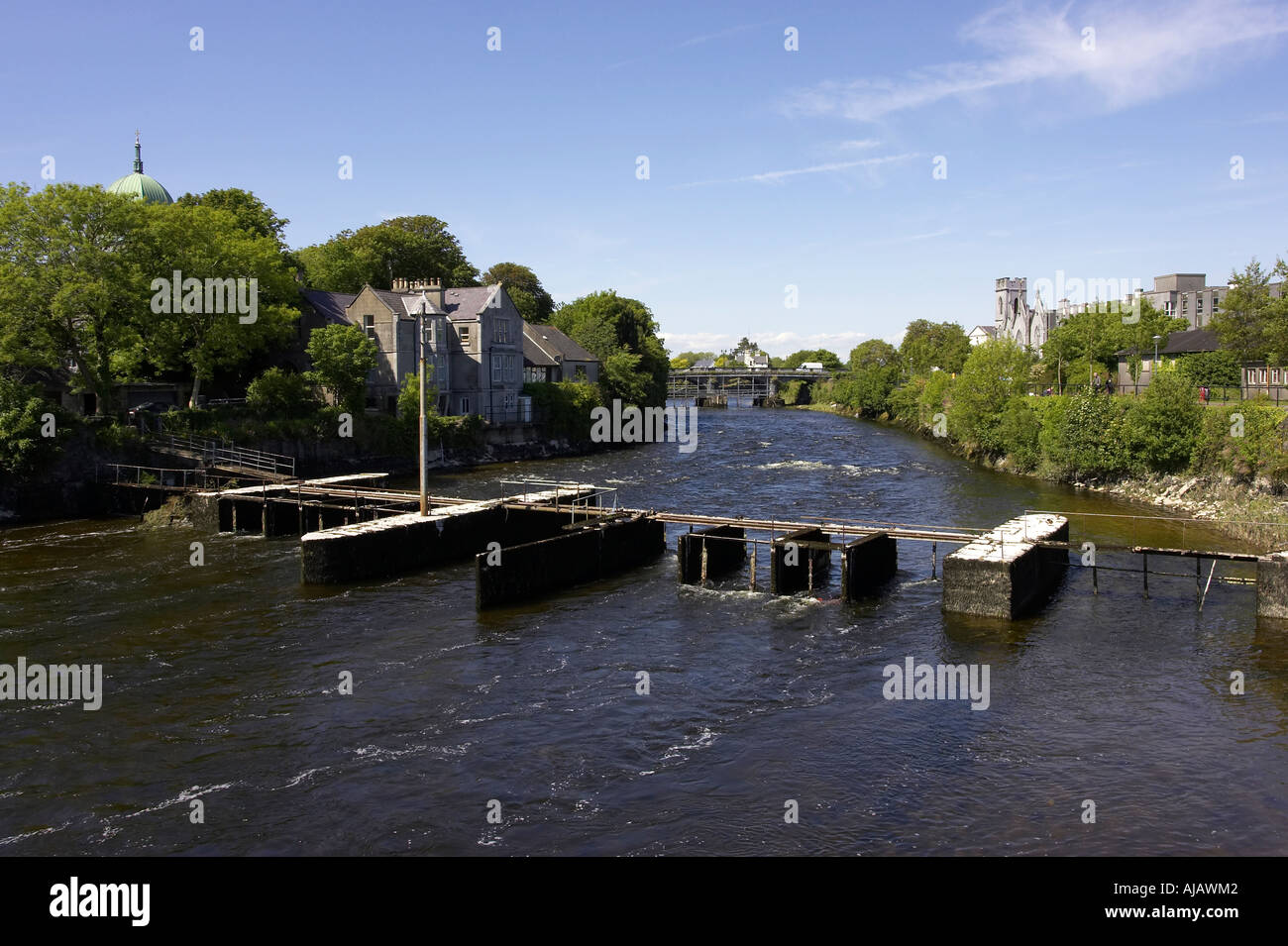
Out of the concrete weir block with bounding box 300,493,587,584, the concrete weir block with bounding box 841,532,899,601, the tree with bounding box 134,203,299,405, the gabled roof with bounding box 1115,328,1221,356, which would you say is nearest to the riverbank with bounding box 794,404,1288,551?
the concrete weir block with bounding box 841,532,899,601

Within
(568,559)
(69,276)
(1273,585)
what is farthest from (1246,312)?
(69,276)

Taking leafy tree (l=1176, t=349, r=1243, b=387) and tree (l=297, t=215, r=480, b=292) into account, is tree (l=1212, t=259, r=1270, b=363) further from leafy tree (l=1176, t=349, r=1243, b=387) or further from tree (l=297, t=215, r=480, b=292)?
tree (l=297, t=215, r=480, b=292)

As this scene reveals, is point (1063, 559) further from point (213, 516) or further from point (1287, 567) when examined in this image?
point (213, 516)

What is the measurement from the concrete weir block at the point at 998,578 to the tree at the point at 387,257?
259 ft

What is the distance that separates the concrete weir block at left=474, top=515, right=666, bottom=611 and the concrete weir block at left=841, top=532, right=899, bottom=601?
926 centimetres

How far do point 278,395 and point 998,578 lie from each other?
5435cm

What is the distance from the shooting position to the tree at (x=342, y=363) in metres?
70.2

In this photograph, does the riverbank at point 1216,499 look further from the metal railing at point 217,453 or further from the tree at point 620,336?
the tree at point 620,336

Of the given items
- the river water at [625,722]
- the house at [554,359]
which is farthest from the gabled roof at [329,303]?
the river water at [625,722]

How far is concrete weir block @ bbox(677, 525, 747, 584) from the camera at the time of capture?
3541cm

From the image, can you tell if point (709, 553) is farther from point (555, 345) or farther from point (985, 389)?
point (555, 345)

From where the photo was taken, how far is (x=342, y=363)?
70.2m

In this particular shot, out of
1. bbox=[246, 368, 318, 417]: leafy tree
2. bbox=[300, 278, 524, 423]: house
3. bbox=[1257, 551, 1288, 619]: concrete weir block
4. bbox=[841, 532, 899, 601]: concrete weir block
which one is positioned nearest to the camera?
bbox=[1257, 551, 1288, 619]: concrete weir block
